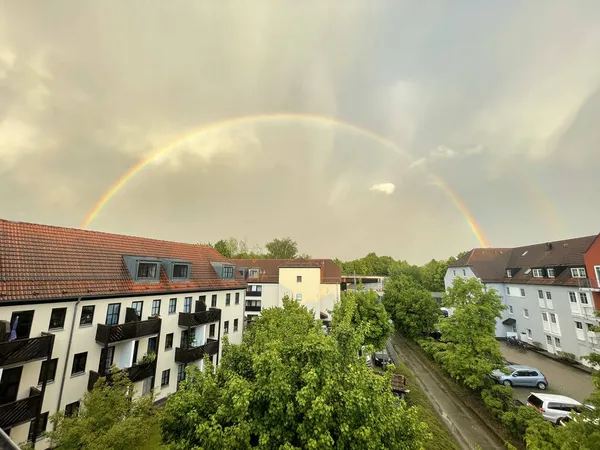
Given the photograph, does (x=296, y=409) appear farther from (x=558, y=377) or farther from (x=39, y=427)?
(x=558, y=377)

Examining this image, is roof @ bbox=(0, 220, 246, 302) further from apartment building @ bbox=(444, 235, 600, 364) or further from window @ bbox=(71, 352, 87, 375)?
apartment building @ bbox=(444, 235, 600, 364)

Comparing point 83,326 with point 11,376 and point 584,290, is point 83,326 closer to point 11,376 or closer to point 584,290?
point 11,376

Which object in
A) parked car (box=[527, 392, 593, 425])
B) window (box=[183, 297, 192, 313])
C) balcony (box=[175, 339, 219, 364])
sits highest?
window (box=[183, 297, 192, 313])

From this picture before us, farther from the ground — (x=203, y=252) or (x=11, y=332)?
(x=203, y=252)

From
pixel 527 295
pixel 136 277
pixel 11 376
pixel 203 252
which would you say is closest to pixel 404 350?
pixel 527 295

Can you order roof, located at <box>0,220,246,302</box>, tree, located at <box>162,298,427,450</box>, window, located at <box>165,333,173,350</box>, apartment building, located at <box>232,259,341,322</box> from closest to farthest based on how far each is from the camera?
tree, located at <box>162,298,427,450</box> < roof, located at <box>0,220,246,302</box> < window, located at <box>165,333,173,350</box> < apartment building, located at <box>232,259,341,322</box>

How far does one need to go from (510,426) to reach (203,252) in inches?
1303

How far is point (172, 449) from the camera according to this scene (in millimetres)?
8578

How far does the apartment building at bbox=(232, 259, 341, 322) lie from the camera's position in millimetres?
47594

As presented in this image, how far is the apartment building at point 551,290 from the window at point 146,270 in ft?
140

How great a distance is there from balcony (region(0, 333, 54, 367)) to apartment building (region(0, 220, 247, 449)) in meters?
0.04

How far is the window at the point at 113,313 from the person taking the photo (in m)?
19.7

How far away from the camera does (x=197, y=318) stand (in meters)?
25.7

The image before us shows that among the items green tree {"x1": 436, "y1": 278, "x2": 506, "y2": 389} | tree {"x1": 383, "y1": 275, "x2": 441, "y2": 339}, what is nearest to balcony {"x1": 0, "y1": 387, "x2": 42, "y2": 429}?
green tree {"x1": 436, "y1": 278, "x2": 506, "y2": 389}
